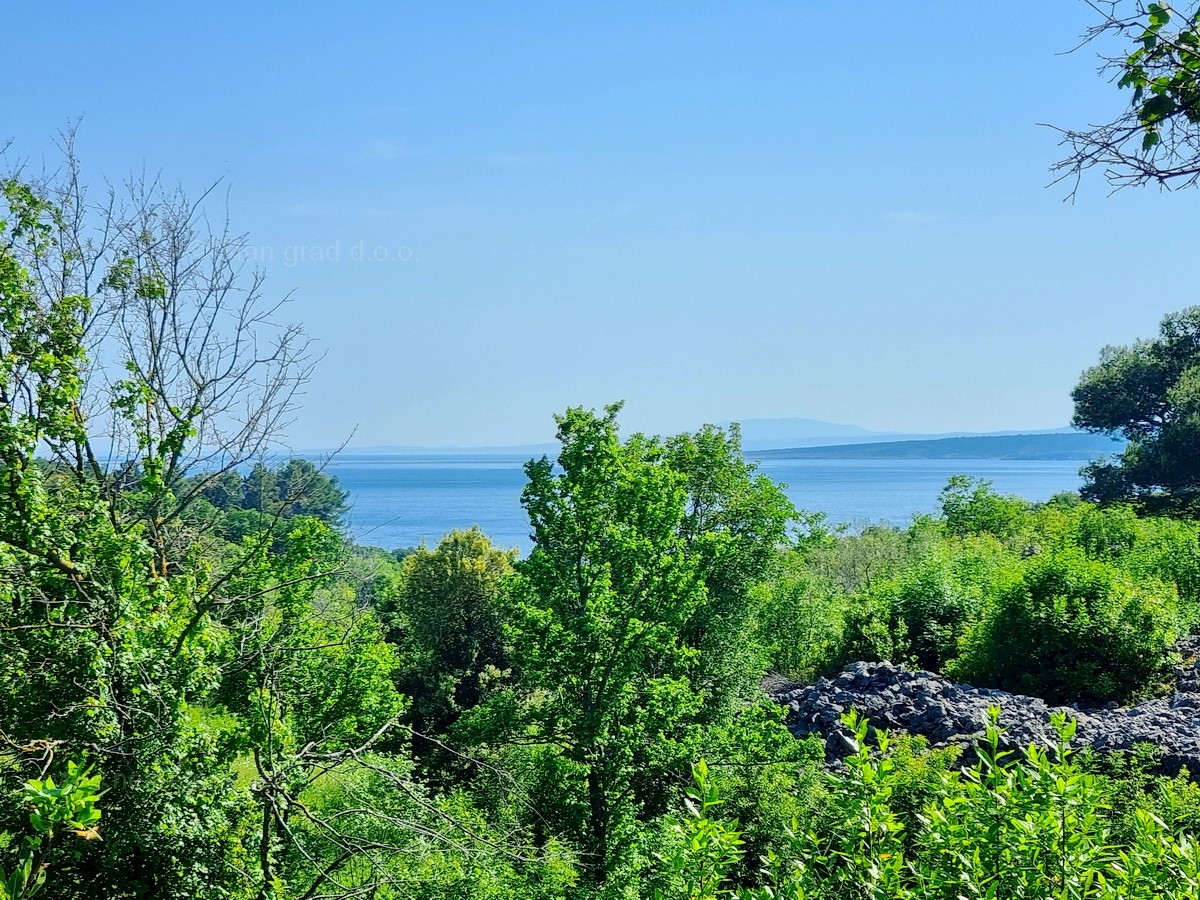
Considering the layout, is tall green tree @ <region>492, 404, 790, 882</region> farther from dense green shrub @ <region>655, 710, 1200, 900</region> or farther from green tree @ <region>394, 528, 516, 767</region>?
green tree @ <region>394, 528, 516, 767</region>

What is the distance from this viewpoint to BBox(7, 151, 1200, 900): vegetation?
4.00 meters

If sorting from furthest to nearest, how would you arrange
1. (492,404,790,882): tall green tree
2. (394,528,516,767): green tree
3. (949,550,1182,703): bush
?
(394,528,516,767): green tree
(949,550,1182,703): bush
(492,404,790,882): tall green tree

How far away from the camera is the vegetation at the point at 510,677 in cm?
400

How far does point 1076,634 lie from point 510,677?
1581 centimetres

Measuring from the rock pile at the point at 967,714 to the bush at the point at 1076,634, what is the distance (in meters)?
0.69

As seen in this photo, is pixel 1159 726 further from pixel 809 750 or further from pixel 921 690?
pixel 809 750

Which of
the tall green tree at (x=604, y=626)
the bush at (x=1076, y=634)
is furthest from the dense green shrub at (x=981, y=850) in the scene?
the bush at (x=1076, y=634)

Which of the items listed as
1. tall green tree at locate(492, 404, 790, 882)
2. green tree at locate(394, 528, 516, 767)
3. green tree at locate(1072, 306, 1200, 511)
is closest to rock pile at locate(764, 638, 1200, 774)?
tall green tree at locate(492, 404, 790, 882)

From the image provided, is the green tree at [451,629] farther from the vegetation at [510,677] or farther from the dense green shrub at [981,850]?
the dense green shrub at [981,850]

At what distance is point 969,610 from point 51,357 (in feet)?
59.6

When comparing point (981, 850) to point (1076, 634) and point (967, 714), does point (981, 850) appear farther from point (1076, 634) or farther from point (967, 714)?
point (1076, 634)

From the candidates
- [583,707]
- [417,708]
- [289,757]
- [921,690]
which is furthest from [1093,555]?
[289,757]

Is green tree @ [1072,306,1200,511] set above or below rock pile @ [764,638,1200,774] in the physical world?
above

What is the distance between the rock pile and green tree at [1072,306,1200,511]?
24.3 metres
